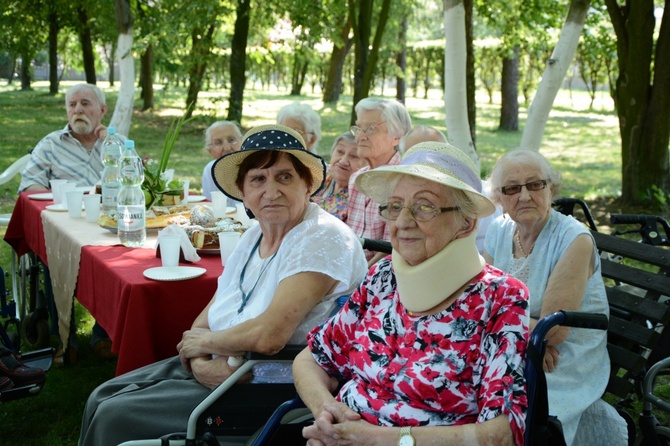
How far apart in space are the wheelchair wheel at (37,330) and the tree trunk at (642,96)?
680 cm

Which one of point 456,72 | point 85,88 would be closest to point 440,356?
point 85,88

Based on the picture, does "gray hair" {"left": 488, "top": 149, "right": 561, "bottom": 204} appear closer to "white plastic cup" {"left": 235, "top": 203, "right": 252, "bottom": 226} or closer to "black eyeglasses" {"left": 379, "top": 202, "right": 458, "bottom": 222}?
"black eyeglasses" {"left": 379, "top": 202, "right": 458, "bottom": 222}

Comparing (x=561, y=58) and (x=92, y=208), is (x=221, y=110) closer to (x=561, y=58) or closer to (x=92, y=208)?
(x=561, y=58)

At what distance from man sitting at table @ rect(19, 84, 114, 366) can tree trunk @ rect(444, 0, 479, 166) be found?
3696 millimetres

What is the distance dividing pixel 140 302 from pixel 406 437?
4.52ft

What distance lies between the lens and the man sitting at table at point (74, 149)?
228 inches

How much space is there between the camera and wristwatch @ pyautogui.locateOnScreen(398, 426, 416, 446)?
198cm

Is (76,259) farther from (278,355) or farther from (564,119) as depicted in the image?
(564,119)

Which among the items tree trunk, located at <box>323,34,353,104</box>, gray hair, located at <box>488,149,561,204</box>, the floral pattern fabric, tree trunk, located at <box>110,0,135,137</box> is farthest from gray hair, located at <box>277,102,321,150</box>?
tree trunk, located at <box>323,34,353,104</box>

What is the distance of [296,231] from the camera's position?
9.05ft

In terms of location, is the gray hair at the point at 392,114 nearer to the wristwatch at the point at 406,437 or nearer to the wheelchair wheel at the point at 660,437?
the wheelchair wheel at the point at 660,437

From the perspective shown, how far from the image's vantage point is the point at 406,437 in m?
1.99

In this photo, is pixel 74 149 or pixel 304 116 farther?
pixel 74 149

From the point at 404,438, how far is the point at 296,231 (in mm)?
981
